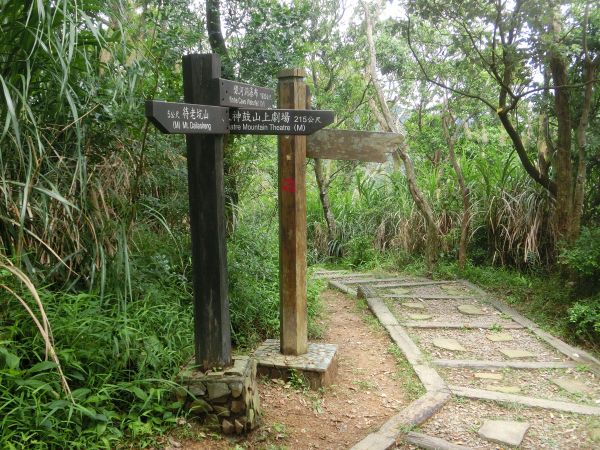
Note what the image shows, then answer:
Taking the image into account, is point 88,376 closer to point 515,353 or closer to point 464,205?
point 515,353

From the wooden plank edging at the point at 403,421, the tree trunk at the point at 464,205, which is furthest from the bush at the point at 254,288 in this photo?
the tree trunk at the point at 464,205

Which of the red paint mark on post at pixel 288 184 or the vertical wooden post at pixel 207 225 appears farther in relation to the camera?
the red paint mark on post at pixel 288 184

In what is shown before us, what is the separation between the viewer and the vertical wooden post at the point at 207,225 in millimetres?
2748

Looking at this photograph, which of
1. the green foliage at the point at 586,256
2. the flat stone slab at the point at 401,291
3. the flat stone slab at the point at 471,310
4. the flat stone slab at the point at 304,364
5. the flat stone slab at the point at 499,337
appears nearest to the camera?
the flat stone slab at the point at 304,364

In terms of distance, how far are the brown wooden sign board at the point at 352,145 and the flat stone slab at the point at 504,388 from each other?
1.83 metres

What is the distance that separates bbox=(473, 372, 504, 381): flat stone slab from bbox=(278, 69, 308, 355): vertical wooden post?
1375 millimetres

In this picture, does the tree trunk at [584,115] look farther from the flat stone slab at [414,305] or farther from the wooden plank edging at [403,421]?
the wooden plank edging at [403,421]

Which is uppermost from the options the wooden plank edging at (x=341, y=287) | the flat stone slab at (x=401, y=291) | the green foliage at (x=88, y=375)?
the green foliage at (x=88, y=375)

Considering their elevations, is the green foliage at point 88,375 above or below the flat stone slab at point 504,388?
above

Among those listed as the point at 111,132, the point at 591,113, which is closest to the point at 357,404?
the point at 111,132

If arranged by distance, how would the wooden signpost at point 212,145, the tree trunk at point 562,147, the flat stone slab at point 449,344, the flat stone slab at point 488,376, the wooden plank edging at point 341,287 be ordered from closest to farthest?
the wooden signpost at point 212,145
the flat stone slab at point 488,376
the flat stone slab at point 449,344
the tree trunk at point 562,147
the wooden plank edging at point 341,287

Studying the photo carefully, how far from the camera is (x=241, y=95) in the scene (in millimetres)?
2920

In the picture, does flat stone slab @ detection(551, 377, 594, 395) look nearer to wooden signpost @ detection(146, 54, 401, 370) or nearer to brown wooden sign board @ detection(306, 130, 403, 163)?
brown wooden sign board @ detection(306, 130, 403, 163)

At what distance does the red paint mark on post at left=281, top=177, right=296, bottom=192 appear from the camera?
3.60 meters
